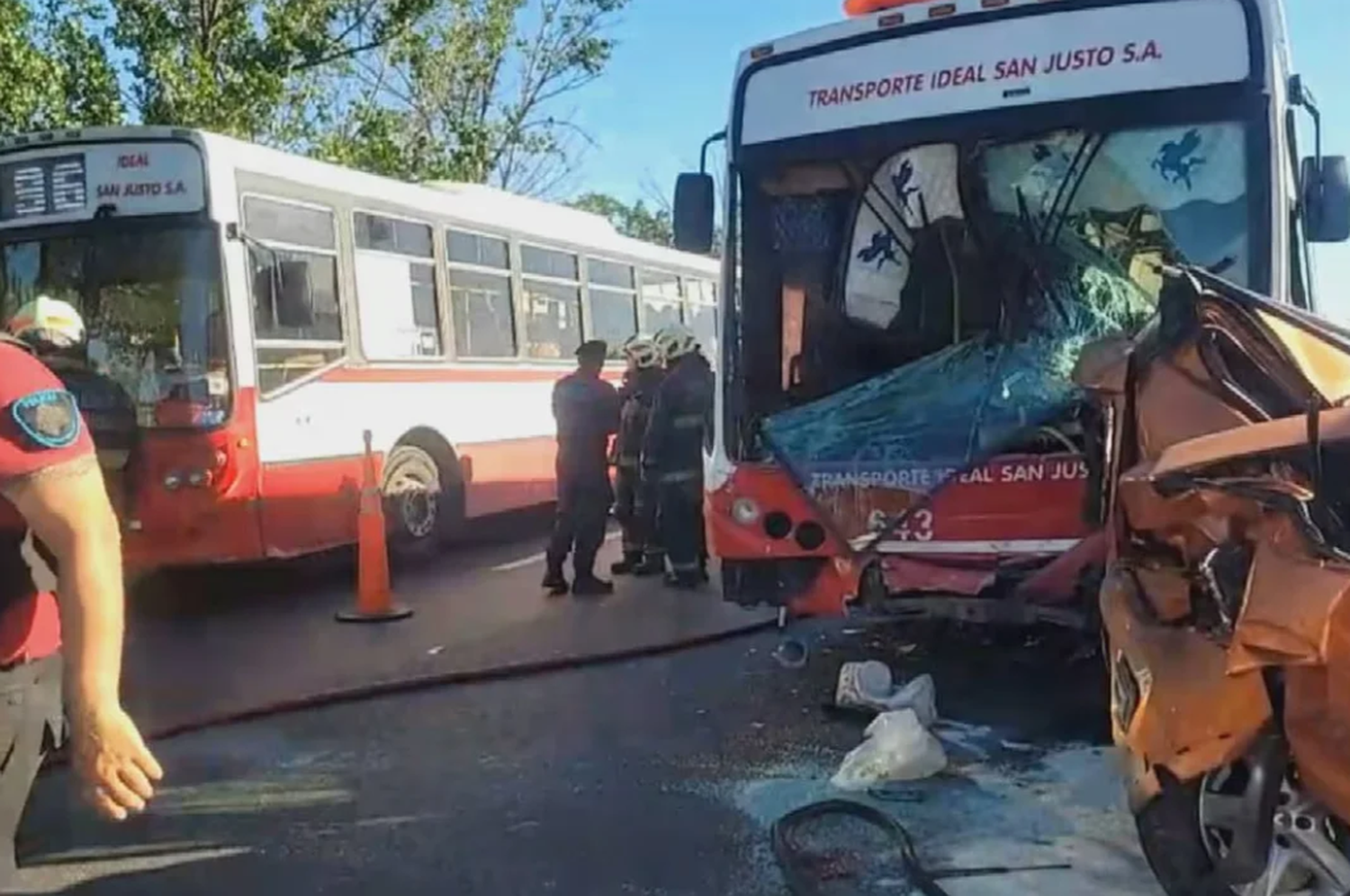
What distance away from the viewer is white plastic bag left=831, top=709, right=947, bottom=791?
5730mm

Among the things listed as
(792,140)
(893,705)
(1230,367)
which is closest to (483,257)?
(792,140)

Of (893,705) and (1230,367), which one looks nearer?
(1230,367)

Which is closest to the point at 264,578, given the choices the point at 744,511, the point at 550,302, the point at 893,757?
the point at 550,302

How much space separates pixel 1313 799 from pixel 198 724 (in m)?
5.08

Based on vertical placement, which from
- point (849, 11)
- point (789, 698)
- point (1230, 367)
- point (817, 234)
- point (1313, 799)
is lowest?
point (789, 698)

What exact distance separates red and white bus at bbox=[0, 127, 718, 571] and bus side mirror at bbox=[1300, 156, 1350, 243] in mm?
6238

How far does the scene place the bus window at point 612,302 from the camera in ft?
49.3

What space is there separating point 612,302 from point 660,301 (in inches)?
59.6

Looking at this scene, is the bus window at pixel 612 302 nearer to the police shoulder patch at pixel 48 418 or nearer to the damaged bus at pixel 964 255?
the damaged bus at pixel 964 255

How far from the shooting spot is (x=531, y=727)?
6898mm

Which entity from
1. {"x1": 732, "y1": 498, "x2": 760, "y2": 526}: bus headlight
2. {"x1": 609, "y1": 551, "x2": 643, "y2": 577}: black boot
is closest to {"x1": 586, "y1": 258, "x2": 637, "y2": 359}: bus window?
{"x1": 609, "y1": 551, "x2": 643, "y2": 577}: black boot

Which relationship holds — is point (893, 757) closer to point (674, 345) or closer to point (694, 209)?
point (694, 209)

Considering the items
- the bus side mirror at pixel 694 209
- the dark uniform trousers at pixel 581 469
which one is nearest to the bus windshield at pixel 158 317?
the dark uniform trousers at pixel 581 469

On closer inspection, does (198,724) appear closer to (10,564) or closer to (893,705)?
Answer: (893,705)
